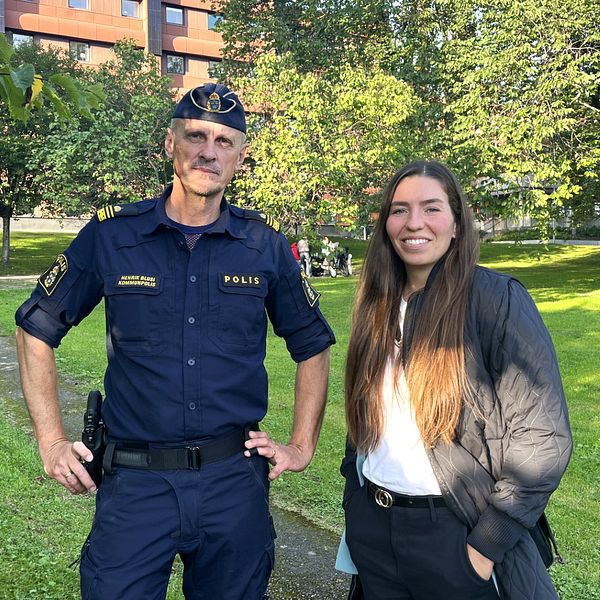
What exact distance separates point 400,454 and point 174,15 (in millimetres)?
48222

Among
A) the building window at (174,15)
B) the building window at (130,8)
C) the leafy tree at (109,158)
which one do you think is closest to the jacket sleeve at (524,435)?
the leafy tree at (109,158)

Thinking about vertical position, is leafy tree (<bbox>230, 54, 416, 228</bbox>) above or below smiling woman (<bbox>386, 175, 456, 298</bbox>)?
above

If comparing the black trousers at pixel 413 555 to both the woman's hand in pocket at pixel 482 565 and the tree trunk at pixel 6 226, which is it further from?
the tree trunk at pixel 6 226

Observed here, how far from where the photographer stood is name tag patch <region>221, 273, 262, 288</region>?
7.62ft

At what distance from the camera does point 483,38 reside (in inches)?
620

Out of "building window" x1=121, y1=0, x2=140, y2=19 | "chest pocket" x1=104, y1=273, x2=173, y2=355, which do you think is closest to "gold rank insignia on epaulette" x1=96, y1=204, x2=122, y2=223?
"chest pocket" x1=104, y1=273, x2=173, y2=355

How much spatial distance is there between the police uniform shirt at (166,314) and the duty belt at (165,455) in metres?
0.04

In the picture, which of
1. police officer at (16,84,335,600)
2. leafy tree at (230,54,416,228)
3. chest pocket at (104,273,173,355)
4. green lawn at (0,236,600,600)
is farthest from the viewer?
leafy tree at (230,54,416,228)

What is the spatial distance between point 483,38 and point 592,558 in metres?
14.4

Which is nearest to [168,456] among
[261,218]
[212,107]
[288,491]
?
[261,218]

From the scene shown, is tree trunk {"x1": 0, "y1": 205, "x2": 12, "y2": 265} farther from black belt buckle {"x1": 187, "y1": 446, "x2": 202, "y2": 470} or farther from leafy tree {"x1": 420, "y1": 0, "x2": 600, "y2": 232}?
black belt buckle {"x1": 187, "y1": 446, "x2": 202, "y2": 470}

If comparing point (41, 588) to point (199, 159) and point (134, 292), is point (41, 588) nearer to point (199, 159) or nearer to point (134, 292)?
point (134, 292)

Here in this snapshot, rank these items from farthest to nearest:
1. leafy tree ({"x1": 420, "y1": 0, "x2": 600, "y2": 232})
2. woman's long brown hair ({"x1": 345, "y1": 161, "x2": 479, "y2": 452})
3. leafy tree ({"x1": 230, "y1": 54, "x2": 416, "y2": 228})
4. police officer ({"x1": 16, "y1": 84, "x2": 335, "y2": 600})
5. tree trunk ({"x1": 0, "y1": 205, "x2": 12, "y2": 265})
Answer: tree trunk ({"x1": 0, "y1": 205, "x2": 12, "y2": 265}) < leafy tree ({"x1": 420, "y1": 0, "x2": 600, "y2": 232}) < leafy tree ({"x1": 230, "y1": 54, "x2": 416, "y2": 228}) < police officer ({"x1": 16, "y1": 84, "x2": 335, "y2": 600}) < woman's long brown hair ({"x1": 345, "y1": 161, "x2": 479, "y2": 452})

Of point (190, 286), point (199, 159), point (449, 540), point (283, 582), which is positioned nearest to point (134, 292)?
point (190, 286)
